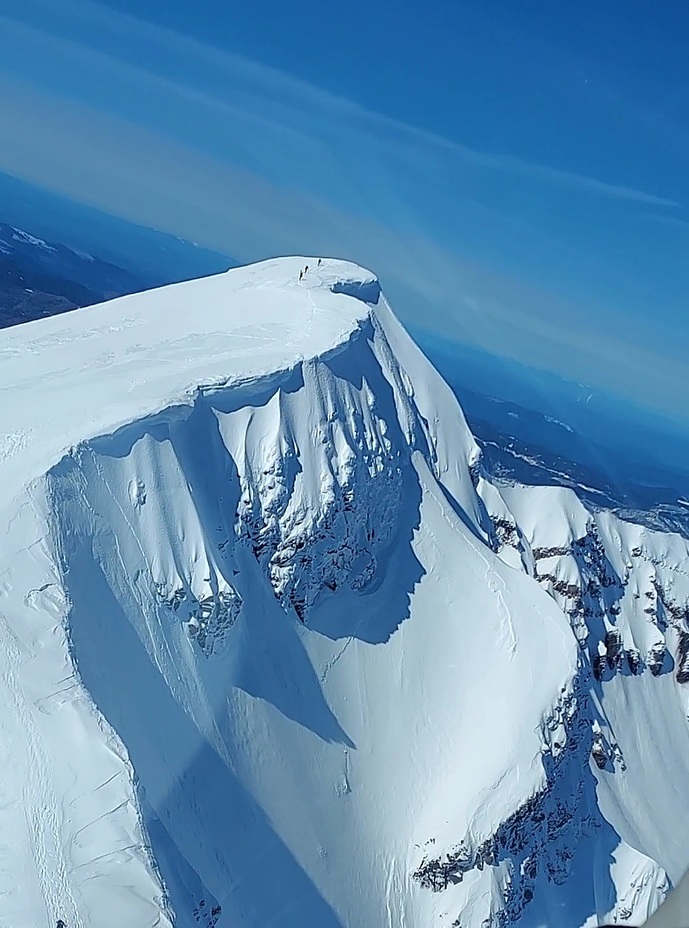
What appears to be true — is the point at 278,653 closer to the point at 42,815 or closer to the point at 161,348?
the point at 161,348

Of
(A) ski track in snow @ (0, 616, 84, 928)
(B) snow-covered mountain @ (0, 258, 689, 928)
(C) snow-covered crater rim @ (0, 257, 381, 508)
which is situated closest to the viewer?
(A) ski track in snow @ (0, 616, 84, 928)

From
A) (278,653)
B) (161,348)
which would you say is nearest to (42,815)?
(278,653)

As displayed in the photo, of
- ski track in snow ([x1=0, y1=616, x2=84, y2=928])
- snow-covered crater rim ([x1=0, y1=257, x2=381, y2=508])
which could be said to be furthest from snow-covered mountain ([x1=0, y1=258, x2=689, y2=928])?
snow-covered crater rim ([x1=0, y1=257, x2=381, y2=508])

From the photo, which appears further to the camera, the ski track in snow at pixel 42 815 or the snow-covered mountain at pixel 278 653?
the snow-covered mountain at pixel 278 653

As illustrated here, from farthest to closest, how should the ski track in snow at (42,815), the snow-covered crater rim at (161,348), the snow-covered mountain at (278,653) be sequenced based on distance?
1. the snow-covered crater rim at (161,348)
2. the snow-covered mountain at (278,653)
3. the ski track in snow at (42,815)

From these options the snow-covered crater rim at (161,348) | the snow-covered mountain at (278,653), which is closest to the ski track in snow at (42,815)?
the snow-covered mountain at (278,653)

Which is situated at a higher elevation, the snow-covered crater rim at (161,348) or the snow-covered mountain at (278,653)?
the snow-covered crater rim at (161,348)

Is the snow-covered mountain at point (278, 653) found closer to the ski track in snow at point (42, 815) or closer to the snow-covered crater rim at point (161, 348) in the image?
the ski track in snow at point (42, 815)

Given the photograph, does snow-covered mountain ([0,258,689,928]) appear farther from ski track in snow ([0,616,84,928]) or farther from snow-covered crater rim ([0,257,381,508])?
snow-covered crater rim ([0,257,381,508])

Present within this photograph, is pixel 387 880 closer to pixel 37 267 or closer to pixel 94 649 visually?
pixel 94 649
